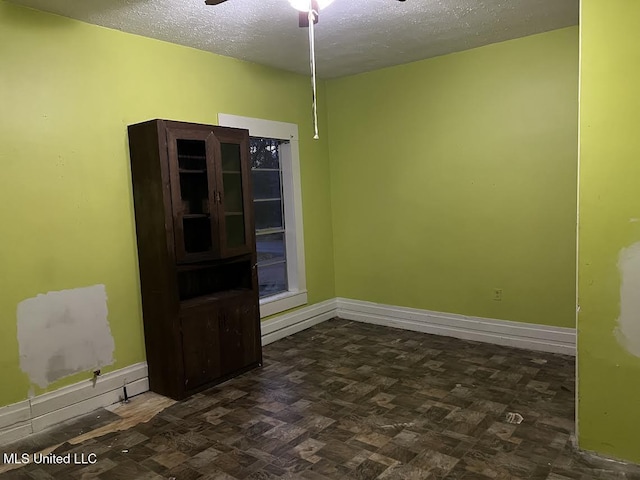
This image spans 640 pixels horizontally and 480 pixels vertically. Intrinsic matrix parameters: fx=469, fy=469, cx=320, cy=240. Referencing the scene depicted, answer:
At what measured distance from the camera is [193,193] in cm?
342

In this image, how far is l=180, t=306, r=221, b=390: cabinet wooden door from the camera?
10.7ft

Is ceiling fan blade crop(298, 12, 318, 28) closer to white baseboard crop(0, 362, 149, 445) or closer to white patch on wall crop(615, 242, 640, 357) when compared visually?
white patch on wall crop(615, 242, 640, 357)

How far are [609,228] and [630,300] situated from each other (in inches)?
14.2

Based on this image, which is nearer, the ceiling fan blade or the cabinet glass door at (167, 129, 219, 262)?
the ceiling fan blade

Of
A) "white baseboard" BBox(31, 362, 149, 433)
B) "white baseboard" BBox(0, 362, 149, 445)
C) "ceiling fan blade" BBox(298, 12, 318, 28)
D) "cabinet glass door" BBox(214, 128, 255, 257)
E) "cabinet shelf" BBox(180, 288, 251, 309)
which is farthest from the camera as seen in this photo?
"cabinet glass door" BBox(214, 128, 255, 257)

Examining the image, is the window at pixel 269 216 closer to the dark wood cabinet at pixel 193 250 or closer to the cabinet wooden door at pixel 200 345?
the dark wood cabinet at pixel 193 250

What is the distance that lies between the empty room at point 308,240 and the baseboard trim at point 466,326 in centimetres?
2

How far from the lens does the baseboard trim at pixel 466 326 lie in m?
3.84

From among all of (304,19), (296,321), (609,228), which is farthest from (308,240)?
(609,228)

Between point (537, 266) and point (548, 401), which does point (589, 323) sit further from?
point (537, 266)

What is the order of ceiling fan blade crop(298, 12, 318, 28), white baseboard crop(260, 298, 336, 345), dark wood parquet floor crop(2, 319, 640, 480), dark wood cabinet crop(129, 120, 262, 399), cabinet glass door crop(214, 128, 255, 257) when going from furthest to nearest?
1. white baseboard crop(260, 298, 336, 345)
2. cabinet glass door crop(214, 128, 255, 257)
3. dark wood cabinet crop(129, 120, 262, 399)
4. ceiling fan blade crop(298, 12, 318, 28)
5. dark wood parquet floor crop(2, 319, 640, 480)

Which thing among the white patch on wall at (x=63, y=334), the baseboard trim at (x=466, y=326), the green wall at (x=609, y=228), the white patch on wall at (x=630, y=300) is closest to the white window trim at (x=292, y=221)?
the baseboard trim at (x=466, y=326)

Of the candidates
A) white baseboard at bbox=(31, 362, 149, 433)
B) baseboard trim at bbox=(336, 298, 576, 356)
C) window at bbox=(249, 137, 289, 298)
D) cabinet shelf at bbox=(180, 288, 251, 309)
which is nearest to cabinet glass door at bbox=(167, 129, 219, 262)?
cabinet shelf at bbox=(180, 288, 251, 309)

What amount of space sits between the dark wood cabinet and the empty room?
20 mm
